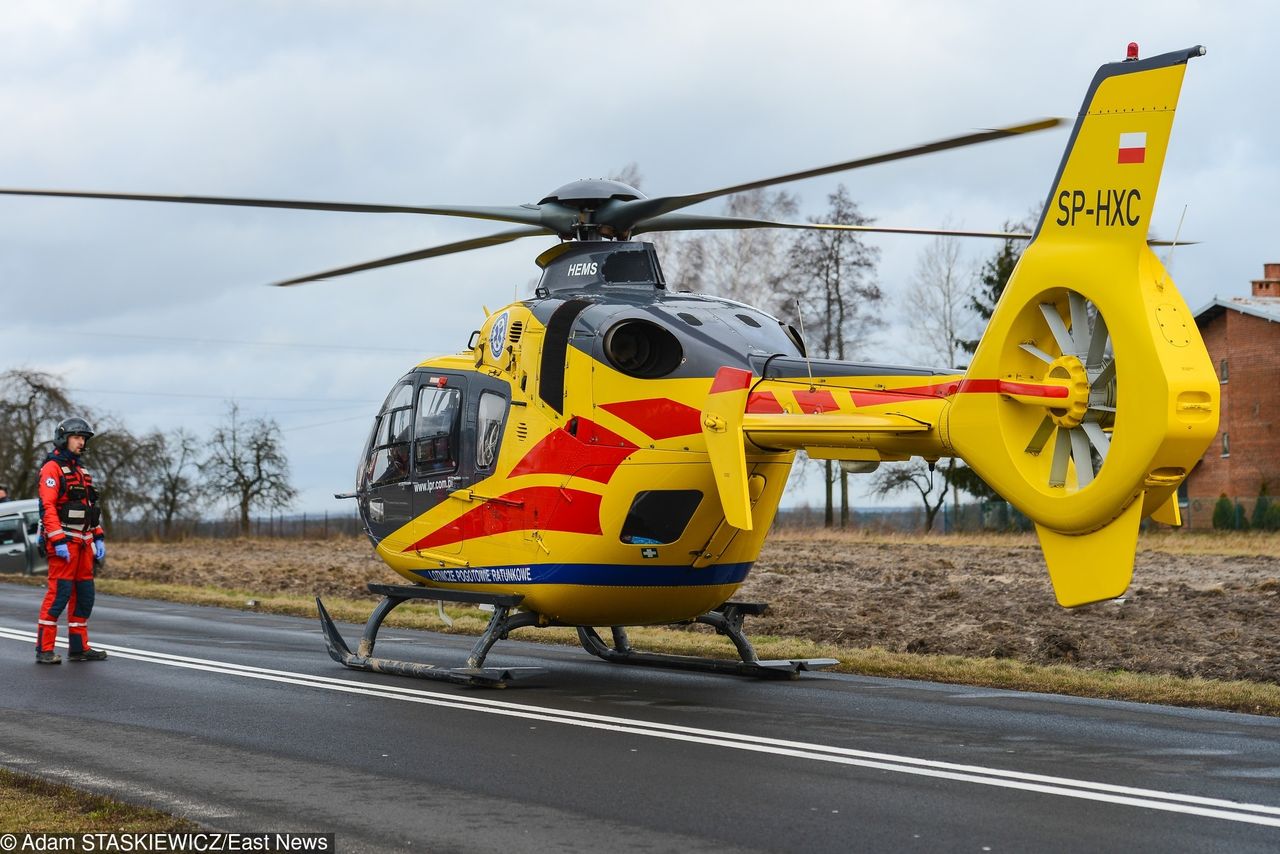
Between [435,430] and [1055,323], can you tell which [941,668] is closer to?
[1055,323]

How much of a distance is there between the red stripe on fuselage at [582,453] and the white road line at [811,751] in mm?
1974

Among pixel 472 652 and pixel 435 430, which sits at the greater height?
pixel 435 430

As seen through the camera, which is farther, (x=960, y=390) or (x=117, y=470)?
(x=117, y=470)

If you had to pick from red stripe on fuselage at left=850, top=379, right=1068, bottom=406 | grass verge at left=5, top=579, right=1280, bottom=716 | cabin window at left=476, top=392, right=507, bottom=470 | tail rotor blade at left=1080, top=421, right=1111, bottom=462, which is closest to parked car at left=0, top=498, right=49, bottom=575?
grass verge at left=5, top=579, right=1280, bottom=716

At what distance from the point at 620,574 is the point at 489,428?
6.42 feet

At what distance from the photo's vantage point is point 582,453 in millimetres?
11500

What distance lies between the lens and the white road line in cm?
696

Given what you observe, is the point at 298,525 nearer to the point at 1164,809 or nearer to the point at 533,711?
the point at 533,711

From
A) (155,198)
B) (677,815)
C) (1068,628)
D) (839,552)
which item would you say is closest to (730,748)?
(677,815)

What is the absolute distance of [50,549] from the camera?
14.1 m

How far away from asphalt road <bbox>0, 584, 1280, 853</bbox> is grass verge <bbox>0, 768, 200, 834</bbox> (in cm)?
21

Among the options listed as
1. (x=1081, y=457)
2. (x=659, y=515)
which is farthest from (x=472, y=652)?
(x=1081, y=457)

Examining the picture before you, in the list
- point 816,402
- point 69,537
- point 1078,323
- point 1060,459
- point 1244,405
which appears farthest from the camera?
point 1244,405

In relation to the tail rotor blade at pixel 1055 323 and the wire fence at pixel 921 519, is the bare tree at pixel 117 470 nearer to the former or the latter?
the wire fence at pixel 921 519
